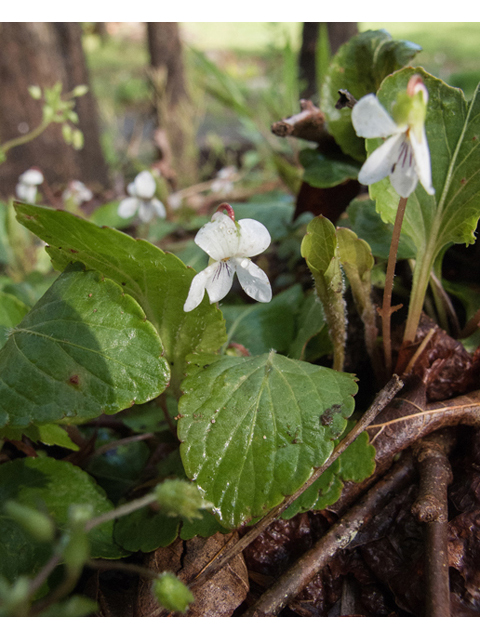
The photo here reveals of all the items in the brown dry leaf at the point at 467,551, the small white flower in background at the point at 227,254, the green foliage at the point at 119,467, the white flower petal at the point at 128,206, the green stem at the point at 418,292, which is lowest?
the green foliage at the point at 119,467

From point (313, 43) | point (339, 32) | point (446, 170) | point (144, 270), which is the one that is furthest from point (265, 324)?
point (313, 43)

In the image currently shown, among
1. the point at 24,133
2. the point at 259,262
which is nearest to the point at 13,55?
the point at 24,133

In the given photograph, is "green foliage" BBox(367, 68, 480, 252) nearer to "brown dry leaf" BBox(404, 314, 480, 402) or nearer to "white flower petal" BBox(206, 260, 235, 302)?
"brown dry leaf" BBox(404, 314, 480, 402)

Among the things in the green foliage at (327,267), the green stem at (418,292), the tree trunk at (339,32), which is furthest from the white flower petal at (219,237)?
the tree trunk at (339,32)

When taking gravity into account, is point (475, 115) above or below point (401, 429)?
above

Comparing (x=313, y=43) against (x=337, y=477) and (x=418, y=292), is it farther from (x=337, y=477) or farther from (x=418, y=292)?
(x=337, y=477)

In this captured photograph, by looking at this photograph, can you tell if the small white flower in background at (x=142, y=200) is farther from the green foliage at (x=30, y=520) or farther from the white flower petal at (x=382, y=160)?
the green foliage at (x=30, y=520)
